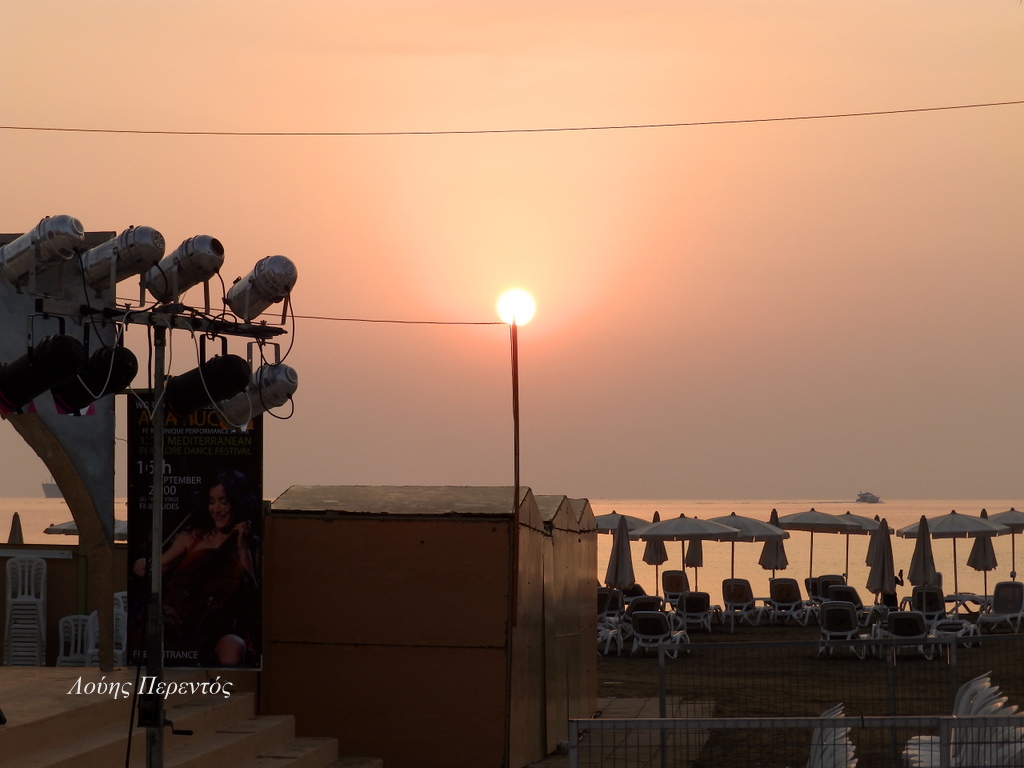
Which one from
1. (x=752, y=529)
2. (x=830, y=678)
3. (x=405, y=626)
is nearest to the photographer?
(x=405, y=626)

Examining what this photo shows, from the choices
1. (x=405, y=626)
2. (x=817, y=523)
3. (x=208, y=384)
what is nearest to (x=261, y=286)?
(x=208, y=384)

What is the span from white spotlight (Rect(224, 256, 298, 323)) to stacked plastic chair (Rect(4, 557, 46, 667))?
491 centimetres

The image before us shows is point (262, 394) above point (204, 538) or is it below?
above

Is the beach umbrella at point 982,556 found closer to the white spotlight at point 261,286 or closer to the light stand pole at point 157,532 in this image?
the white spotlight at point 261,286

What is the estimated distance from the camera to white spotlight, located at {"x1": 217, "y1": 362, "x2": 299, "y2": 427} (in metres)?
8.31

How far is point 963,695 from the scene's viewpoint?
25.6ft

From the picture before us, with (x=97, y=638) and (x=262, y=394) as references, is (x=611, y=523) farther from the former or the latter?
(x=262, y=394)

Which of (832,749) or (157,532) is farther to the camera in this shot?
(157,532)

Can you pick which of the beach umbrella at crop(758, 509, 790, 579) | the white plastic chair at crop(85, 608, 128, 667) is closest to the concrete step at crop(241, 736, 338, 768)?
the white plastic chair at crop(85, 608, 128, 667)

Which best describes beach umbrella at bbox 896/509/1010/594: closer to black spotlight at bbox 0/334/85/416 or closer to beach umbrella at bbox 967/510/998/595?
beach umbrella at bbox 967/510/998/595

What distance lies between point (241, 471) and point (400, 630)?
69.9 inches

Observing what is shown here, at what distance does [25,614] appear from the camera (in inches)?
445

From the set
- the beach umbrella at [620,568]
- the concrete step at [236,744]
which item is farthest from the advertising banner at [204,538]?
the beach umbrella at [620,568]

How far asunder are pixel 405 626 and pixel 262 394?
2518 mm
